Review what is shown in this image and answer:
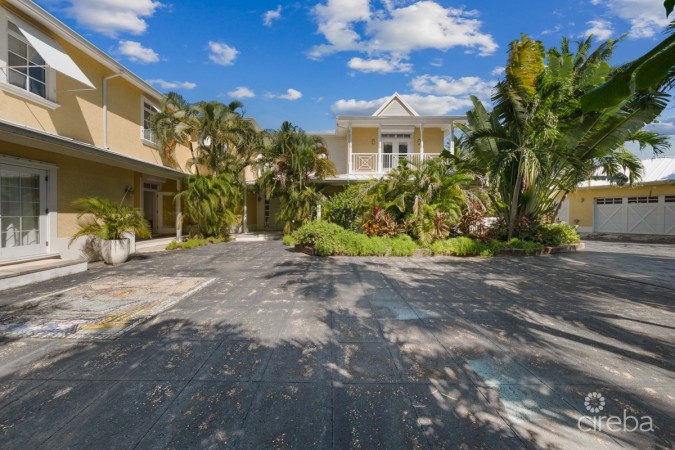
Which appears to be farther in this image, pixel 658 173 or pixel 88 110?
pixel 658 173

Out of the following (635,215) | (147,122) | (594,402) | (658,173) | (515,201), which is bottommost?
(594,402)

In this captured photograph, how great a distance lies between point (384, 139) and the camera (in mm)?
18531

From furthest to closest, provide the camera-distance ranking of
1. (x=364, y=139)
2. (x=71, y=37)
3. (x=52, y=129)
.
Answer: (x=364, y=139)
(x=71, y=37)
(x=52, y=129)

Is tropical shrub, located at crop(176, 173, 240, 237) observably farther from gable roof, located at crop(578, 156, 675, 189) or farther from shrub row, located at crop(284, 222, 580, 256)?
gable roof, located at crop(578, 156, 675, 189)

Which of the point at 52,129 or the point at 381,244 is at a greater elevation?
the point at 52,129

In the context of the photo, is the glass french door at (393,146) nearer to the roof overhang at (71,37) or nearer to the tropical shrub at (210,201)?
the tropical shrub at (210,201)

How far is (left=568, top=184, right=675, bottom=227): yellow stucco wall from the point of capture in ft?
59.4

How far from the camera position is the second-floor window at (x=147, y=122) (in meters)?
12.4

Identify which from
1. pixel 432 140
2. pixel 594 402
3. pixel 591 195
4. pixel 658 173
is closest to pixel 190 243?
pixel 594 402

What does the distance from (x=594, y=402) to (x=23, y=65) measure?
12284 mm

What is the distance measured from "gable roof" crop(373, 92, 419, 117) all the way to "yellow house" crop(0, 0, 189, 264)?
43.0 feet

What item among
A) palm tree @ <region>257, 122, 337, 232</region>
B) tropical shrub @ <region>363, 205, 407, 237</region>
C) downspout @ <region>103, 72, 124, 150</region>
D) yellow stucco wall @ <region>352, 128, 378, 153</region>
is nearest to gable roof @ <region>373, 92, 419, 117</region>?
yellow stucco wall @ <region>352, 128, 378, 153</region>

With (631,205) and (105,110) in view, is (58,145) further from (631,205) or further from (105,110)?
(631,205)

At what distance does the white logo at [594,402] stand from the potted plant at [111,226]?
33.3 ft
